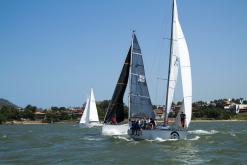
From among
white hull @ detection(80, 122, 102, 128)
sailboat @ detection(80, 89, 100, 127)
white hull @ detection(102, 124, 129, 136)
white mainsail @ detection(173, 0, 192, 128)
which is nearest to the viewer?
white mainsail @ detection(173, 0, 192, 128)

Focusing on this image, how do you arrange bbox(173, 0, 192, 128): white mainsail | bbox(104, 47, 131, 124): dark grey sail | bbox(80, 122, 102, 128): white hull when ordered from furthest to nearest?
bbox(80, 122, 102, 128): white hull
bbox(104, 47, 131, 124): dark grey sail
bbox(173, 0, 192, 128): white mainsail

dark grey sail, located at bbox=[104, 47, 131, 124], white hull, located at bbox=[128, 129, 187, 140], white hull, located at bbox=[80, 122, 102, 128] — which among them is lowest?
white hull, located at bbox=[128, 129, 187, 140]

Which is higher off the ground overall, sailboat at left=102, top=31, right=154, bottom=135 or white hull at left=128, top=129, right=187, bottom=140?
sailboat at left=102, top=31, right=154, bottom=135

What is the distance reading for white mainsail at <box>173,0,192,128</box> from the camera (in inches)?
1449

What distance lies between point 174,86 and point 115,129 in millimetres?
8698

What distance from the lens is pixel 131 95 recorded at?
42625 millimetres

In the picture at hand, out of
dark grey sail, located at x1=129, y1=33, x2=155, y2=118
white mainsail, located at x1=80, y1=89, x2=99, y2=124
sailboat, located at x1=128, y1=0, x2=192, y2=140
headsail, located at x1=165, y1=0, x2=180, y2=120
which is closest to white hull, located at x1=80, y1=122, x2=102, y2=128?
white mainsail, located at x1=80, y1=89, x2=99, y2=124

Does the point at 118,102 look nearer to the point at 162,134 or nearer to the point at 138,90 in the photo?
the point at 138,90

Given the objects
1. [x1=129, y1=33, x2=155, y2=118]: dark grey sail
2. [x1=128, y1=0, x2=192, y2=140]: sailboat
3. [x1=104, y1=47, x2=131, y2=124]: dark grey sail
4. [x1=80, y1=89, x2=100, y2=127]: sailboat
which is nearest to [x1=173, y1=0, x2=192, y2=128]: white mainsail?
[x1=128, y1=0, x2=192, y2=140]: sailboat

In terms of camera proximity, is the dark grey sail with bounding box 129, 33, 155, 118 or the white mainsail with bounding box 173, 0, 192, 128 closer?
the white mainsail with bounding box 173, 0, 192, 128

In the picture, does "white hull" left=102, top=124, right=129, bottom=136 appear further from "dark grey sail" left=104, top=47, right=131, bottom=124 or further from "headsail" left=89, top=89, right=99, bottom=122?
"headsail" left=89, top=89, right=99, bottom=122

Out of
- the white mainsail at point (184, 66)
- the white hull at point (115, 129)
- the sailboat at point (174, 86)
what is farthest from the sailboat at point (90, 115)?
the white mainsail at point (184, 66)

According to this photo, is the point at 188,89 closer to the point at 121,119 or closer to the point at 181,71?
the point at 181,71

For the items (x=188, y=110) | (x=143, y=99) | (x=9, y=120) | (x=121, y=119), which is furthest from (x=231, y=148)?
(x=9, y=120)
